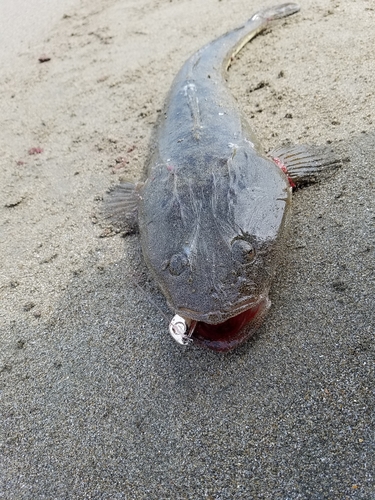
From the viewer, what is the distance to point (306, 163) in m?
3.03

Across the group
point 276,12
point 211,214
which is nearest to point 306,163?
point 211,214

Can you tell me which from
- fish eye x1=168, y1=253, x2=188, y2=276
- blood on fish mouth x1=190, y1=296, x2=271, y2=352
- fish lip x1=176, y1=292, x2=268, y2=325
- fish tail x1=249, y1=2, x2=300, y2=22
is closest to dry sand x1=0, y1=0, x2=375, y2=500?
blood on fish mouth x1=190, y1=296, x2=271, y2=352

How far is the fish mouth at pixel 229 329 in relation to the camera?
7.09 feet

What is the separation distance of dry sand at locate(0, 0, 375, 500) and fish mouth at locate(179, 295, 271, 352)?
0.30ft

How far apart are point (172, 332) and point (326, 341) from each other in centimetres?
76

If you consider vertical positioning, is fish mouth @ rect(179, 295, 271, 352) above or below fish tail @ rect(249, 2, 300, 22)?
below

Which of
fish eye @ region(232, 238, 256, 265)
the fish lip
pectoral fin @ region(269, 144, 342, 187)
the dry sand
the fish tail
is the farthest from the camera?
the fish tail

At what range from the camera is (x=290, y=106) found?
3824 mm

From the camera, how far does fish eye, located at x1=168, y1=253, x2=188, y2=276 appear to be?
2.17m

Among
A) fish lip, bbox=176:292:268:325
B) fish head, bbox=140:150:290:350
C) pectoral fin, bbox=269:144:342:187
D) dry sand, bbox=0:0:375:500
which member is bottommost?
dry sand, bbox=0:0:375:500

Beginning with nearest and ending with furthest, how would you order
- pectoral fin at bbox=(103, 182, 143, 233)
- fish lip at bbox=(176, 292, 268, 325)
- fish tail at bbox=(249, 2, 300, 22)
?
1. fish lip at bbox=(176, 292, 268, 325)
2. pectoral fin at bbox=(103, 182, 143, 233)
3. fish tail at bbox=(249, 2, 300, 22)

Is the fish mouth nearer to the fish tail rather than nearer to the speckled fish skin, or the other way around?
the speckled fish skin

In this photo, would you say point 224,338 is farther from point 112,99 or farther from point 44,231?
point 112,99

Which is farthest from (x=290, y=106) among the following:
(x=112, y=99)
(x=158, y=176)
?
(x=112, y=99)
